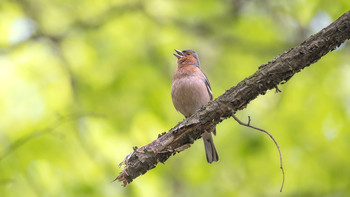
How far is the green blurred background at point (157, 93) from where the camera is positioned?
6375mm

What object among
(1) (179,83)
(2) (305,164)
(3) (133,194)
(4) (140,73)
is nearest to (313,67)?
(2) (305,164)

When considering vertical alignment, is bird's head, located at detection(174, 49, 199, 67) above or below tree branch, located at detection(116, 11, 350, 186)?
above

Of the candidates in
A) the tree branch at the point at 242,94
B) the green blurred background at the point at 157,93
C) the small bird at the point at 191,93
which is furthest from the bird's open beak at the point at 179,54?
the tree branch at the point at 242,94

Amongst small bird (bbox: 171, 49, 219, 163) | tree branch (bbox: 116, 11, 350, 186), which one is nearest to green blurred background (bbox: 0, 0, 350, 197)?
small bird (bbox: 171, 49, 219, 163)

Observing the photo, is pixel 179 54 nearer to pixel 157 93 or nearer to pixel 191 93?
pixel 157 93

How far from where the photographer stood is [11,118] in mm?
6465

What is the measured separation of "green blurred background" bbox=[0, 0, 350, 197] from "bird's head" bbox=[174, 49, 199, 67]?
30cm

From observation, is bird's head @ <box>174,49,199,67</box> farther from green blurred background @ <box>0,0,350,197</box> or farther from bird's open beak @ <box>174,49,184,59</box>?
green blurred background @ <box>0,0,350,197</box>

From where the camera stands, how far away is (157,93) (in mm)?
7121

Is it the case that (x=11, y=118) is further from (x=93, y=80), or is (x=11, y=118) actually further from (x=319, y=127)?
(x=319, y=127)

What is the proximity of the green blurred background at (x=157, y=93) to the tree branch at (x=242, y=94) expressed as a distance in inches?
71.5

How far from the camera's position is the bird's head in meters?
7.24

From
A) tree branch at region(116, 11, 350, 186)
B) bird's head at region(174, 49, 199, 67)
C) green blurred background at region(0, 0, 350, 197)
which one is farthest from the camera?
bird's head at region(174, 49, 199, 67)

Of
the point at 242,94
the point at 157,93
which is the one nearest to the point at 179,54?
the point at 157,93
